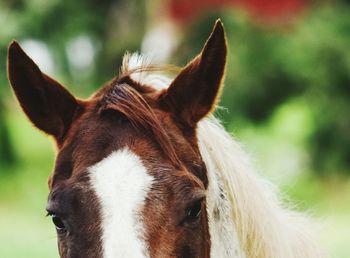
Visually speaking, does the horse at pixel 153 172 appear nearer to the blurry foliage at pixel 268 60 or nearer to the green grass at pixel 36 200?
the green grass at pixel 36 200

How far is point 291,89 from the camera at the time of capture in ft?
54.3

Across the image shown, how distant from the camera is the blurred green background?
14.7 m

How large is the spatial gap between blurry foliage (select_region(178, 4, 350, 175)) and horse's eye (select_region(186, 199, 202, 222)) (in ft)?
39.9

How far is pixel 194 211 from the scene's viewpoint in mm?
2959

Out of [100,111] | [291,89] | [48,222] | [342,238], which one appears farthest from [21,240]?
[100,111]

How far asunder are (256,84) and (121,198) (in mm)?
13708

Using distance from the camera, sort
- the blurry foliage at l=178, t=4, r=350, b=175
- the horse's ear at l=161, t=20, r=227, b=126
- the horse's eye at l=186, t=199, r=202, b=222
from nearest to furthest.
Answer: the horse's eye at l=186, t=199, r=202, b=222, the horse's ear at l=161, t=20, r=227, b=126, the blurry foliage at l=178, t=4, r=350, b=175

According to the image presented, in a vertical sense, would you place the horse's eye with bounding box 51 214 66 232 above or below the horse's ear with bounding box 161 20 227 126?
below

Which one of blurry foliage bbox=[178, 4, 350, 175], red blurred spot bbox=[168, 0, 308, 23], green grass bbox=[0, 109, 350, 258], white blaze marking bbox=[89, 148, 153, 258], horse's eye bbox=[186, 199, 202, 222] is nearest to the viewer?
white blaze marking bbox=[89, 148, 153, 258]

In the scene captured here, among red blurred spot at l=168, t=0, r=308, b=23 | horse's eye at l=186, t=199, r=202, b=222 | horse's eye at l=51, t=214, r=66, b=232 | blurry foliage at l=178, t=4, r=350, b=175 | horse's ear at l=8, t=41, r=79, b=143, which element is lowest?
horse's eye at l=186, t=199, r=202, b=222

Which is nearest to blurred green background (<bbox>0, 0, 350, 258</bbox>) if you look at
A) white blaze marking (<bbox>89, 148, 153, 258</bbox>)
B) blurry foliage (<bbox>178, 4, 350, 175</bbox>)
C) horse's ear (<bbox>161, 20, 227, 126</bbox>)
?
blurry foliage (<bbox>178, 4, 350, 175</bbox>)

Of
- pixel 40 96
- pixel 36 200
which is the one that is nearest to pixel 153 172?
pixel 40 96

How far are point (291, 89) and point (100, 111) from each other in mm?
13684

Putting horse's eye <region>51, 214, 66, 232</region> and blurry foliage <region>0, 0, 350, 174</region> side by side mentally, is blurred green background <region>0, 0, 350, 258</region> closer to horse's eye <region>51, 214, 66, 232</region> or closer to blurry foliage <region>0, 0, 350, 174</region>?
blurry foliage <region>0, 0, 350, 174</region>
